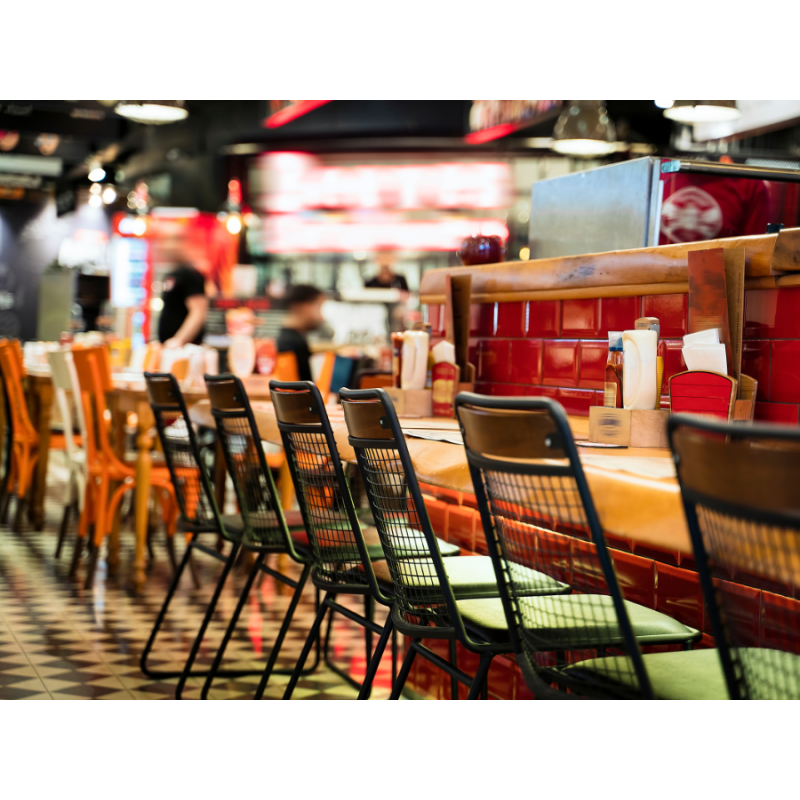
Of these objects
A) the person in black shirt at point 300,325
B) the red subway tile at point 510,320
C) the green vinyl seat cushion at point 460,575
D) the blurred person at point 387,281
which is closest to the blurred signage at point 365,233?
the blurred person at point 387,281

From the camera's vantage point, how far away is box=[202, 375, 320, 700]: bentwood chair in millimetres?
2594

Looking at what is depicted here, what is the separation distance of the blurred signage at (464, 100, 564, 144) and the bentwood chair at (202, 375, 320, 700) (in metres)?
5.93

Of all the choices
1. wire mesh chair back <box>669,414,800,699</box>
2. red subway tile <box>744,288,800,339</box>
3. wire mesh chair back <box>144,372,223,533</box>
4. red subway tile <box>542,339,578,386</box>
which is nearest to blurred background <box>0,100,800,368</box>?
wire mesh chair back <box>144,372,223,533</box>

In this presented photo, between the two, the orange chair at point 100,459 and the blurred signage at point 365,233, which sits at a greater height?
the blurred signage at point 365,233

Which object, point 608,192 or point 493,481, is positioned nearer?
point 493,481

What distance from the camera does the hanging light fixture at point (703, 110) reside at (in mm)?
5883

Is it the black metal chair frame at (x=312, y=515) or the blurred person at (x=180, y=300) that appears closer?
the black metal chair frame at (x=312, y=515)

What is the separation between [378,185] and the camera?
1084 cm

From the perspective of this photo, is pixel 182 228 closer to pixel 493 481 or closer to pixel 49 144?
pixel 49 144

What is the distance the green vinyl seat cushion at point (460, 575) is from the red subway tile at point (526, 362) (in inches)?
27.9

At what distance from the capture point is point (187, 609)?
4.12 m

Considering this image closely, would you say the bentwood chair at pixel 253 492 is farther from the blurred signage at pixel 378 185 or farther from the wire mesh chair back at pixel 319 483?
the blurred signage at pixel 378 185
